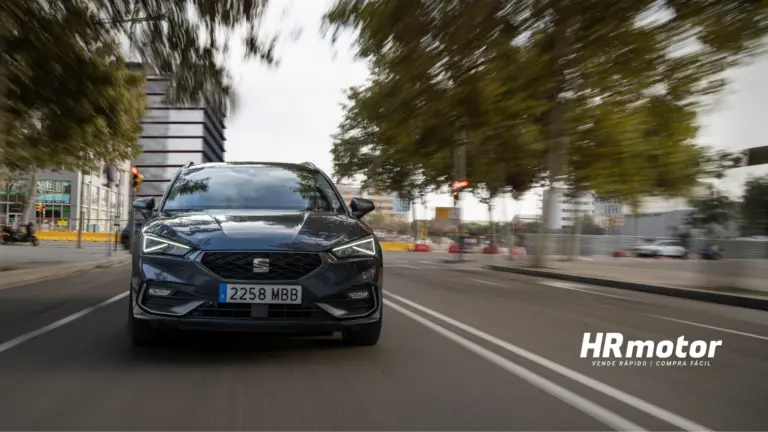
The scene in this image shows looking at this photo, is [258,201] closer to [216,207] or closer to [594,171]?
[216,207]

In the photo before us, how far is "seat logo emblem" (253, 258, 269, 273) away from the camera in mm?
4777

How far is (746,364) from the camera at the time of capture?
222 inches

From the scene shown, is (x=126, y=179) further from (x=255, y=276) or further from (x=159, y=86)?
(x=255, y=276)

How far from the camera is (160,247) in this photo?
4.96 m

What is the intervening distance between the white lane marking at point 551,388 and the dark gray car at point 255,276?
38.8 inches

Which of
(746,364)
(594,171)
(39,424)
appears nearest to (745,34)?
(746,364)

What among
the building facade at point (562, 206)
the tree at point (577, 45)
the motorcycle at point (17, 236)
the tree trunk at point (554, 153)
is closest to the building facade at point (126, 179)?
the motorcycle at point (17, 236)

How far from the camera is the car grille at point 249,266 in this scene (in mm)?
4766

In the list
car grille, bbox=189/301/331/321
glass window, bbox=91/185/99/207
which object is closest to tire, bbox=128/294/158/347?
car grille, bbox=189/301/331/321

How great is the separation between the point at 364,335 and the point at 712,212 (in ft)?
35.5

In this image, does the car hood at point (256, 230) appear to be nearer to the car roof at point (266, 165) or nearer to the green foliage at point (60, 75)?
the car roof at point (266, 165)

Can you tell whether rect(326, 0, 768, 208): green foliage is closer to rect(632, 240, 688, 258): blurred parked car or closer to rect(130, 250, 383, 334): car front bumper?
rect(130, 250, 383, 334): car front bumper

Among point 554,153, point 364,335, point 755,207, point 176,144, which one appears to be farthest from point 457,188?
point 176,144

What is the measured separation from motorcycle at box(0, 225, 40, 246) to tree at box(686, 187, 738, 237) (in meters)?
27.5
